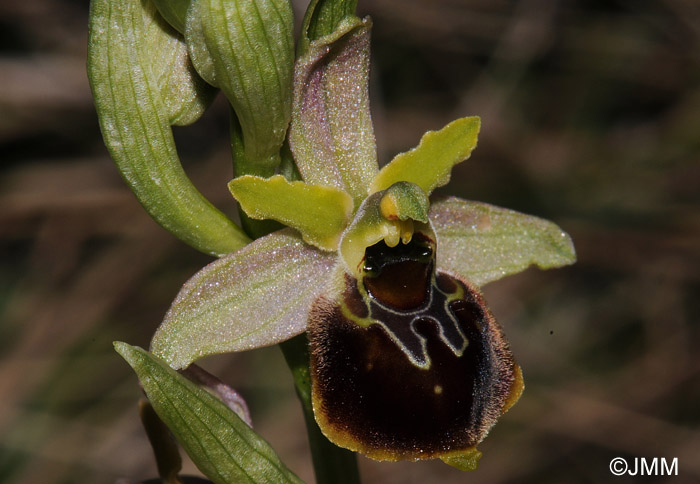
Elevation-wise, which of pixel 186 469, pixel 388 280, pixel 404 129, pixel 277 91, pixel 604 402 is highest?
pixel 277 91

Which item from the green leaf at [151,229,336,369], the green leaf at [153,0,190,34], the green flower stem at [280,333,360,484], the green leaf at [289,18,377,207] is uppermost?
the green leaf at [153,0,190,34]

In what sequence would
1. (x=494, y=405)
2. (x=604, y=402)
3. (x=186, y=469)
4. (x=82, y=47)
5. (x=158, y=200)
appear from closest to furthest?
(x=494, y=405), (x=158, y=200), (x=186, y=469), (x=604, y=402), (x=82, y=47)

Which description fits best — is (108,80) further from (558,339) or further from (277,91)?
(558,339)

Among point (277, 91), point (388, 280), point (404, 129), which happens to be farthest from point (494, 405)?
point (404, 129)

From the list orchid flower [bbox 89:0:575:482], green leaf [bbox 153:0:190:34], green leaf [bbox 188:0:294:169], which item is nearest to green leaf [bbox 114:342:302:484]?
orchid flower [bbox 89:0:575:482]

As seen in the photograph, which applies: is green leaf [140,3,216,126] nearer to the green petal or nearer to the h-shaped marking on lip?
the green petal

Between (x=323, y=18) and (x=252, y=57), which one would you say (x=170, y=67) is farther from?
(x=323, y=18)

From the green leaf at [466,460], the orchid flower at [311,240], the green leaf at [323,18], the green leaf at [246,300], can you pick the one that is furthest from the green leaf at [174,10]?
the green leaf at [466,460]

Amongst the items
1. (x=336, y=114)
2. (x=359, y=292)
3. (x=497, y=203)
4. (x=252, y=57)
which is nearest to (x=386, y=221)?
(x=359, y=292)
